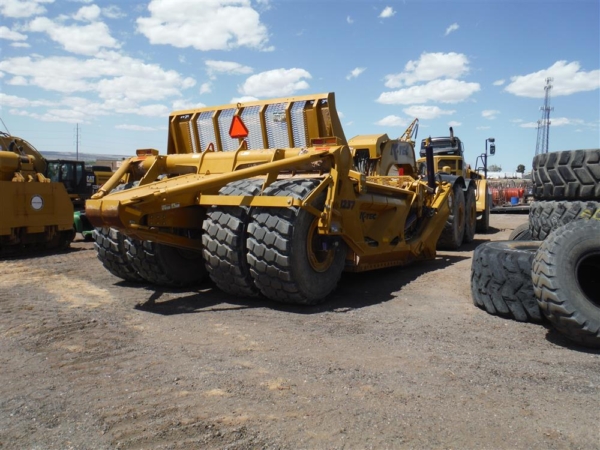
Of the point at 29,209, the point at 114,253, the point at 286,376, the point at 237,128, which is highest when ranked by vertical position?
the point at 237,128

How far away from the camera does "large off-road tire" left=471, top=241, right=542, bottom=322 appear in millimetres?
4824

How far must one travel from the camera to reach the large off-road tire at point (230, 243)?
5.43m

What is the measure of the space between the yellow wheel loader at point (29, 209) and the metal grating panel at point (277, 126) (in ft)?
20.0

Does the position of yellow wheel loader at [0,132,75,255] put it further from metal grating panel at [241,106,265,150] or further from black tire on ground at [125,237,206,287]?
metal grating panel at [241,106,265,150]

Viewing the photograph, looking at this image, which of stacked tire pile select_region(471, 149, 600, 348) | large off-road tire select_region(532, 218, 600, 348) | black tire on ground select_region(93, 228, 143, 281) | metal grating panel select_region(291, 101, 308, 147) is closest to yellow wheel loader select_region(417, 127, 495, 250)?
metal grating panel select_region(291, 101, 308, 147)

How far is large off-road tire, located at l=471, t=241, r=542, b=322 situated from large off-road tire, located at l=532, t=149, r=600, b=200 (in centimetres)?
70

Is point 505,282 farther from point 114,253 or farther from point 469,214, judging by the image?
point 469,214

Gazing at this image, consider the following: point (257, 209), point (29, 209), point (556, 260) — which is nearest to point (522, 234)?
point (556, 260)

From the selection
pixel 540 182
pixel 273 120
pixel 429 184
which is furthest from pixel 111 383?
pixel 429 184

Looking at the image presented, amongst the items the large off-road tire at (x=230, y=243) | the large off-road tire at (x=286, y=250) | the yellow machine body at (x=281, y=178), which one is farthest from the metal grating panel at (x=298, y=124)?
the large off-road tire at (x=230, y=243)

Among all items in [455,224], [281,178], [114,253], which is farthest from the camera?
[455,224]

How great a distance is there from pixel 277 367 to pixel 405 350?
1.03 m

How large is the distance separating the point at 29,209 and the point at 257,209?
7230mm

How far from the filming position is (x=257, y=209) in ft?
17.9
